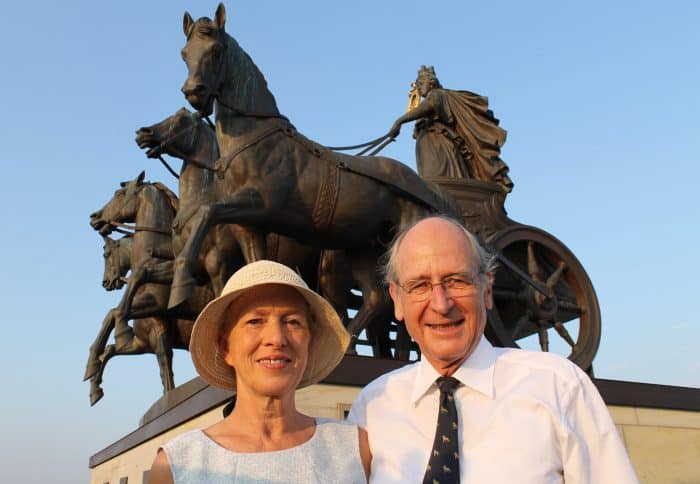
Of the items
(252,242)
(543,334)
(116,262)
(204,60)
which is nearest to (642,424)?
(543,334)

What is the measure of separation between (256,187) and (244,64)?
1.10m

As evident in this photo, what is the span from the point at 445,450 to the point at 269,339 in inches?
22.1

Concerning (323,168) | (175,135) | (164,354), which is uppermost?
(175,135)

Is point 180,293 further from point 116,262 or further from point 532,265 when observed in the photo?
point 116,262

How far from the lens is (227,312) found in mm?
2299

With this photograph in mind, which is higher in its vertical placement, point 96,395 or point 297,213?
point 297,213

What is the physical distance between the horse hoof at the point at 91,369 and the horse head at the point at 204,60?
5.02m

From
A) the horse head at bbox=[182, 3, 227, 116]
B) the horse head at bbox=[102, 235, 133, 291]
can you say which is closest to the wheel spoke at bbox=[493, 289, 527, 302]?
the horse head at bbox=[182, 3, 227, 116]

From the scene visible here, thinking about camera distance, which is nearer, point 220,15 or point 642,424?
point 220,15

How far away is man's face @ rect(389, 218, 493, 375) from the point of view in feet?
7.36

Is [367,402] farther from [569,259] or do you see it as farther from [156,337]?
[156,337]

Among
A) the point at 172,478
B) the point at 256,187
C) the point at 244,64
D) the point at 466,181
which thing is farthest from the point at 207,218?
the point at 172,478

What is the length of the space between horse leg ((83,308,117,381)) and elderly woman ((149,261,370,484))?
8222 mm

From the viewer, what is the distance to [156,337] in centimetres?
1052
